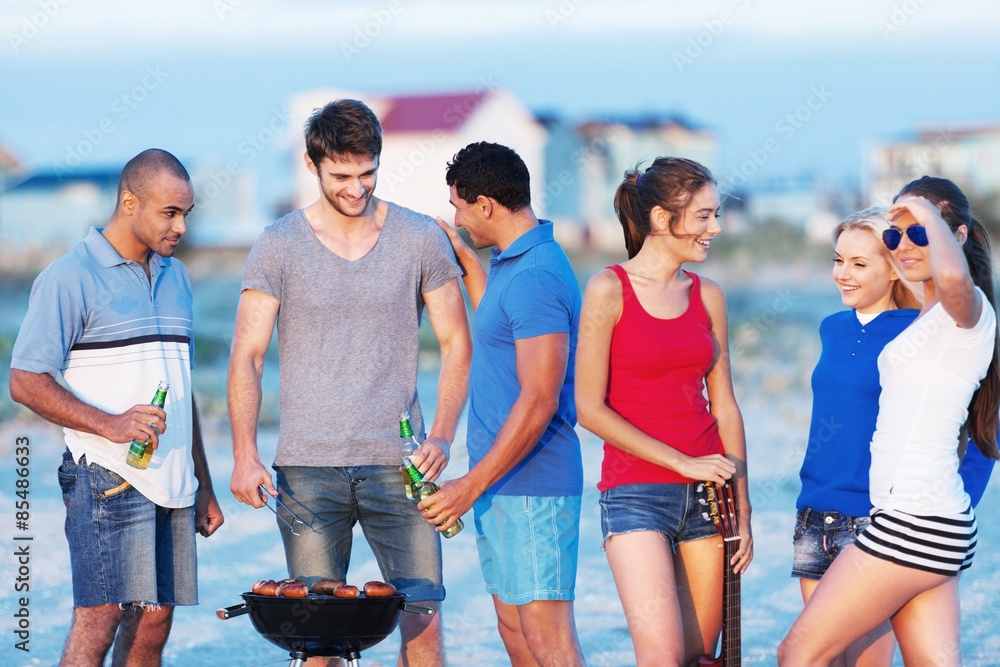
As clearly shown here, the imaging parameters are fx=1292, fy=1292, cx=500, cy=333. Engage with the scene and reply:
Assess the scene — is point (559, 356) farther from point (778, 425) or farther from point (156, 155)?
point (778, 425)

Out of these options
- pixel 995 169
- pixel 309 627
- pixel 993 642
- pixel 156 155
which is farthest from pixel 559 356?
pixel 995 169

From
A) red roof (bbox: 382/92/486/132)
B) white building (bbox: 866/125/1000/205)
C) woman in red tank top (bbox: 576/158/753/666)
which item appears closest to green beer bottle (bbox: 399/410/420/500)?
woman in red tank top (bbox: 576/158/753/666)

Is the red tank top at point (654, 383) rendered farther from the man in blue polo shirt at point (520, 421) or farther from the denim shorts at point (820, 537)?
the denim shorts at point (820, 537)

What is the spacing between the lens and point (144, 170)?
14.0 ft

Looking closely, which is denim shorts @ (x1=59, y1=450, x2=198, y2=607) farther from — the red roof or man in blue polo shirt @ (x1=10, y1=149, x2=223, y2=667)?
the red roof

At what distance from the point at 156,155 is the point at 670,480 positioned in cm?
200

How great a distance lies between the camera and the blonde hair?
13.6 feet

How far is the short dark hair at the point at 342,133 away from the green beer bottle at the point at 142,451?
0.91m

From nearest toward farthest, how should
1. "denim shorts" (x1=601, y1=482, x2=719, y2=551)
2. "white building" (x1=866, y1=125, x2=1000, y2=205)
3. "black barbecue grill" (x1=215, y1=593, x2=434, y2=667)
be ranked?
"black barbecue grill" (x1=215, y1=593, x2=434, y2=667), "denim shorts" (x1=601, y1=482, x2=719, y2=551), "white building" (x1=866, y1=125, x2=1000, y2=205)

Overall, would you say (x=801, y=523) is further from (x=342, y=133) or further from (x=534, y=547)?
(x=342, y=133)

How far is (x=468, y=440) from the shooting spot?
4.31 metres

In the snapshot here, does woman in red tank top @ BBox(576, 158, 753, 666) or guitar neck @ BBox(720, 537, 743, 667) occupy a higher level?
woman in red tank top @ BBox(576, 158, 753, 666)

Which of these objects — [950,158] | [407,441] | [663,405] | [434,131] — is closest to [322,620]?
[407,441]

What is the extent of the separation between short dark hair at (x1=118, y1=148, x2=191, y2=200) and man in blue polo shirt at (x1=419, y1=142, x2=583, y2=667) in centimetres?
94
